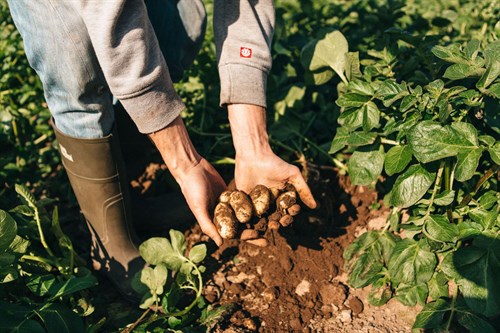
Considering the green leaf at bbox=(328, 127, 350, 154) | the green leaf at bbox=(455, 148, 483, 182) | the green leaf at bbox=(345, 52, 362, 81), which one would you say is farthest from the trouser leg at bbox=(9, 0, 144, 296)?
the green leaf at bbox=(455, 148, 483, 182)

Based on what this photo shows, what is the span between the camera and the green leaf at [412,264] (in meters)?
1.59

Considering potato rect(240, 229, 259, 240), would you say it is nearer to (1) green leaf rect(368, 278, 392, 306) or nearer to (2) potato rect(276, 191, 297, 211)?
(2) potato rect(276, 191, 297, 211)

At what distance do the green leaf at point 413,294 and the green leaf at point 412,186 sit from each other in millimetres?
267

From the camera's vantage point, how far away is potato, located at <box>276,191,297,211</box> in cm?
167

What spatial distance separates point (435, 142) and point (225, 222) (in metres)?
0.65

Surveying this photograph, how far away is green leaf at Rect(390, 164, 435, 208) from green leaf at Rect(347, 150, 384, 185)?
0.13m

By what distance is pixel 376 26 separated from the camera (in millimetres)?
2652

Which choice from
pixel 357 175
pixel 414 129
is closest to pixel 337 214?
pixel 357 175

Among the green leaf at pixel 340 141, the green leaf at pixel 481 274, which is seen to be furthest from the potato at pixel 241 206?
the green leaf at pixel 481 274

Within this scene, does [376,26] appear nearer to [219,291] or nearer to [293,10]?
[293,10]

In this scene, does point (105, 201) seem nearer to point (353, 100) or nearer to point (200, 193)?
point (200, 193)

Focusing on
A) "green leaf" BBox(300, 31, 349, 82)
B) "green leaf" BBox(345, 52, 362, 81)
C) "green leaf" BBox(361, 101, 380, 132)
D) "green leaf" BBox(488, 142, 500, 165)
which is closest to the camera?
"green leaf" BBox(488, 142, 500, 165)

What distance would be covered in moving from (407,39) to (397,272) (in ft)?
2.63

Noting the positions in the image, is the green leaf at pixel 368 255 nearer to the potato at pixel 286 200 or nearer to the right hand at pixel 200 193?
the potato at pixel 286 200
